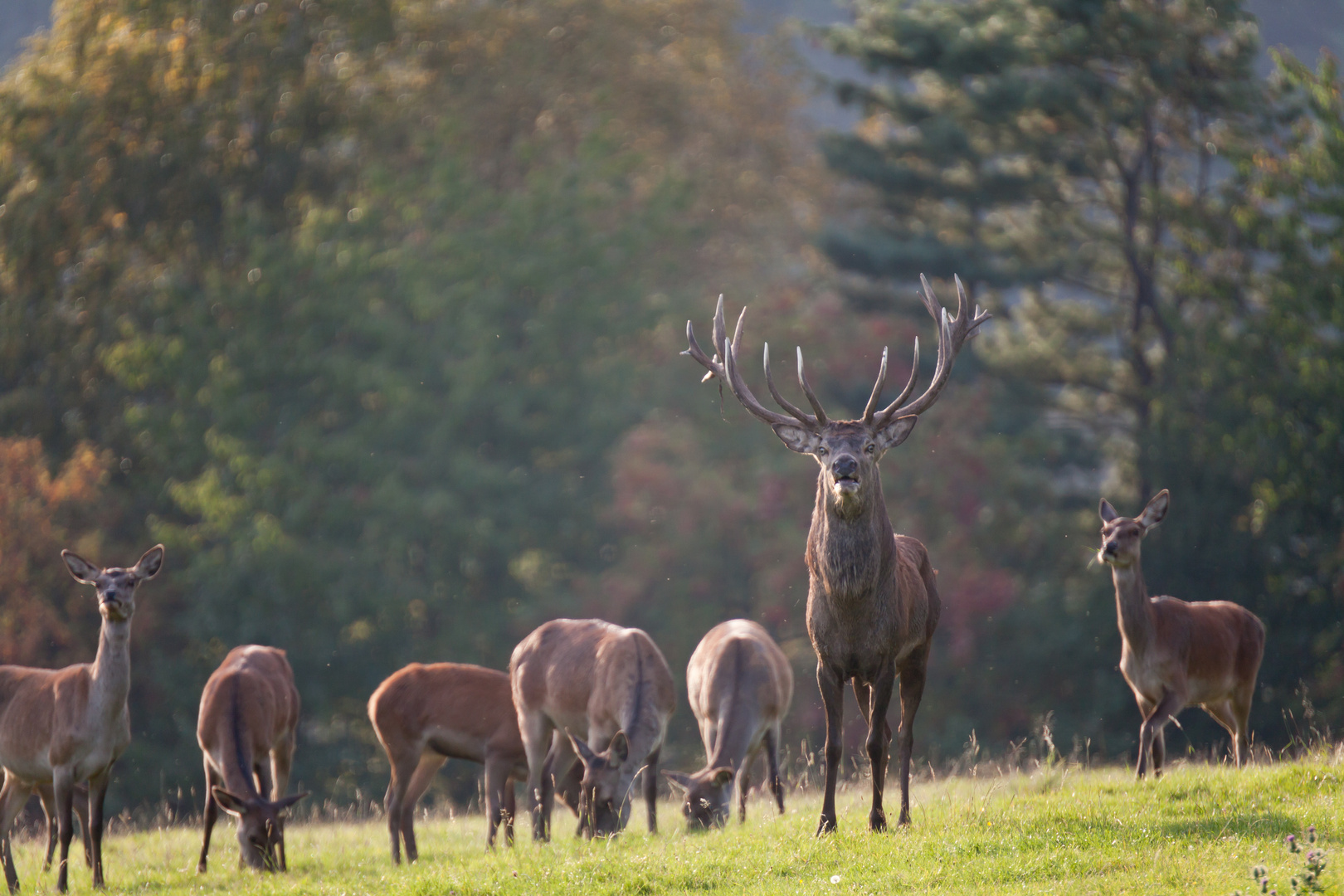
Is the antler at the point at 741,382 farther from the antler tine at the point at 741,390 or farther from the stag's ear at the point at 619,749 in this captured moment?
the stag's ear at the point at 619,749

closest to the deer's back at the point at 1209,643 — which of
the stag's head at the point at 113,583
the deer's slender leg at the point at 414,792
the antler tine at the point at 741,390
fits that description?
the antler tine at the point at 741,390

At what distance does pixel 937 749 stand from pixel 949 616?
2447mm

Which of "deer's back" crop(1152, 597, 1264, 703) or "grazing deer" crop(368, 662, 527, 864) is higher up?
"deer's back" crop(1152, 597, 1264, 703)

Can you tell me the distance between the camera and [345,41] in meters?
27.2

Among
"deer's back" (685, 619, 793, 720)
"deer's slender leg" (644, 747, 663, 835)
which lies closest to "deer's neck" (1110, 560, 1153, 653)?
"deer's back" (685, 619, 793, 720)

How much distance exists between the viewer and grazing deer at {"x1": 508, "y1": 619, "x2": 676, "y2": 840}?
33.8 feet

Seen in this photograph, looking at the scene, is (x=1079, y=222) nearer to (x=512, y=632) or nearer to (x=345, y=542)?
(x=512, y=632)

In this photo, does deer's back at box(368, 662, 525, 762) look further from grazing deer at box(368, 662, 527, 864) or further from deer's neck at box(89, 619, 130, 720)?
deer's neck at box(89, 619, 130, 720)

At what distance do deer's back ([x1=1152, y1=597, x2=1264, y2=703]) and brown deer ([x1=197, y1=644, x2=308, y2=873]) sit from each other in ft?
20.3

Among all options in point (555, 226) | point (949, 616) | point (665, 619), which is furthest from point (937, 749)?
A: point (555, 226)

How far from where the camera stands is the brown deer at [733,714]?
10.5m

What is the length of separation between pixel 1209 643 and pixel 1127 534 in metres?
1.04

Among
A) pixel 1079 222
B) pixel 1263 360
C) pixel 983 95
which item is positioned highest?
pixel 983 95

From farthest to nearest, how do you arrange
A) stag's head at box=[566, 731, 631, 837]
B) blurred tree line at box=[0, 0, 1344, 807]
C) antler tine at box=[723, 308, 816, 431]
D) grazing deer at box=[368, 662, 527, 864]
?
blurred tree line at box=[0, 0, 1344, 807] → grazing deer at box=[368, 662, 527, 864] → stag's head at box=[566, 731, 631, 837] → antler tine at box=[723, 308, 816, 431]
